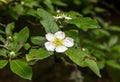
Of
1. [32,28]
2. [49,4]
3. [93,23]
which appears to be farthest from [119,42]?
[93,23]

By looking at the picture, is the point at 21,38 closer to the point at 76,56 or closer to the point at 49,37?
the point at 49,37

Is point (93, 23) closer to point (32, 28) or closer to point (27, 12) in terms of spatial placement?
point (27, 12)

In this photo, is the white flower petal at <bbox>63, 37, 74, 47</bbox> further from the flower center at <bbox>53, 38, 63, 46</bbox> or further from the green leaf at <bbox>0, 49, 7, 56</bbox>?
the green leaf at <bbox>0, 49, 7, 56</bbox>

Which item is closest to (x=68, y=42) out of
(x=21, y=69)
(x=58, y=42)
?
(x=58, y=42)

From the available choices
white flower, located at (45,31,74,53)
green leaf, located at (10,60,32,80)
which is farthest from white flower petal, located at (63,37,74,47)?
green leaf, located at (10,60,32,80)

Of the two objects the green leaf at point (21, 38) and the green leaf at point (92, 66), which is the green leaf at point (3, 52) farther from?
the green leaf at point (92, 66)

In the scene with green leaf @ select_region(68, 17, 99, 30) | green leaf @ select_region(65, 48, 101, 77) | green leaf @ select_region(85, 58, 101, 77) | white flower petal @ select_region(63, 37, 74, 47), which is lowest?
green leaf @ select_region(85, 58, 101, 77)
